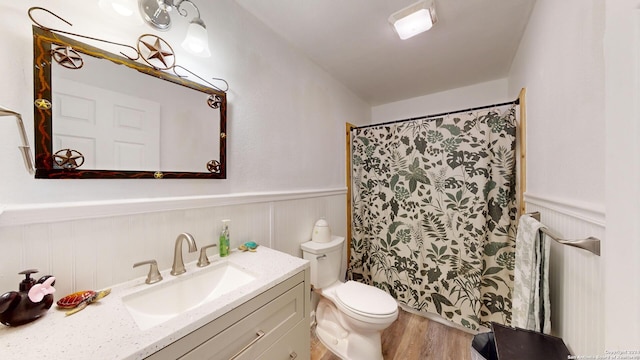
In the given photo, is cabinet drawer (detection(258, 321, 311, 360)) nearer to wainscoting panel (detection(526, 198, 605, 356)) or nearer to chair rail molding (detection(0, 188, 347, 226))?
chair rail molding (detection(0, 188, 347, 226))

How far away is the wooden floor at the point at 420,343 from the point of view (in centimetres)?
147

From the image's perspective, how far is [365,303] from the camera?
1.37m

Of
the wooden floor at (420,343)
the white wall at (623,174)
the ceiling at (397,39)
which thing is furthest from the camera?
the wooden floor at (420,343)

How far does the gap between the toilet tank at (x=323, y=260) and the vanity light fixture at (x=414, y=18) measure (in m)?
1.56

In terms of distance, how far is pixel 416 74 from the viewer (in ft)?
6.54

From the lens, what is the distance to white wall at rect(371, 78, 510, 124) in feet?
6.94

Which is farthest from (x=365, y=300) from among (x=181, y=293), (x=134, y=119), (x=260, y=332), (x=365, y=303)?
(x=134, y=119)

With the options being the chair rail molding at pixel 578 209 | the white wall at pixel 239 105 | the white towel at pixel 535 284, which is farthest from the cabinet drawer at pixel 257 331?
the chair rail molding at pixel 578 209

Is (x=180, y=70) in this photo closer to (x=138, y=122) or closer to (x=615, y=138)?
(x=138, y=122)

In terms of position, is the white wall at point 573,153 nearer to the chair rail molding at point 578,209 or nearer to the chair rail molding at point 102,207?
the chair rail molding at point 578,209

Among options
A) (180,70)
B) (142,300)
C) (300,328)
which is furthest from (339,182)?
(142,300)

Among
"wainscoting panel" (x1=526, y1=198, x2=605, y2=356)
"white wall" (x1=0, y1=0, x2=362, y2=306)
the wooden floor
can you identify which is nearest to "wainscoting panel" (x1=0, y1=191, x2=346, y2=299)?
"white wall" (x1=0, y1=0, x2=362, y2=306)

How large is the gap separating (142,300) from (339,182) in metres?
1.70

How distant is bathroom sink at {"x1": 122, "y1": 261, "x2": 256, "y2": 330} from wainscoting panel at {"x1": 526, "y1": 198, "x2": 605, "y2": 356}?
1136 millimetres
